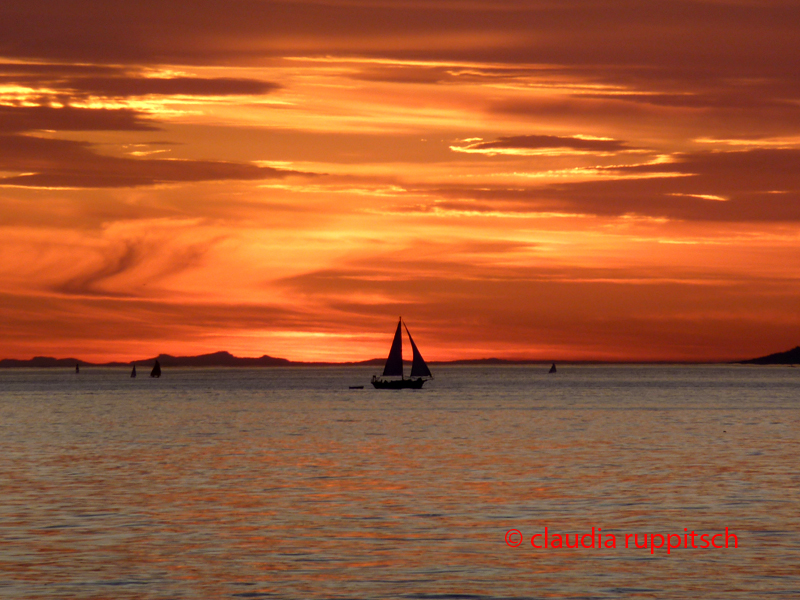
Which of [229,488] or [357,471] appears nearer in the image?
[229,488]

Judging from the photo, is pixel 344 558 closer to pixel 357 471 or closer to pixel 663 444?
pixel 357 471

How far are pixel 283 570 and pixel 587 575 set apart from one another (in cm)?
829

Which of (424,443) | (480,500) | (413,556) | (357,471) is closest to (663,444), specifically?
(424,443)

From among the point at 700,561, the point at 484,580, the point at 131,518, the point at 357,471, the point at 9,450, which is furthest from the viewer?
the point at 9,450

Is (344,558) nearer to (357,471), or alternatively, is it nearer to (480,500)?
(480,500)

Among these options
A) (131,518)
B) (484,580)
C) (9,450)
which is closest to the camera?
(484,580)

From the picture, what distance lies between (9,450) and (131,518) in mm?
39527

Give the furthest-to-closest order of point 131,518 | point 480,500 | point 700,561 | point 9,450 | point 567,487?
point 9,450 → point 567,487 → point 480,500 → point 131,518 → point 700,561

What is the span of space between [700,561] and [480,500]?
1455 cm

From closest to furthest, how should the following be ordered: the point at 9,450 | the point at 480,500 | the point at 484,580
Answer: the point at 484,580, the point at 480,500, the point at 9,450

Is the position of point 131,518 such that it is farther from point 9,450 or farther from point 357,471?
point 9,450

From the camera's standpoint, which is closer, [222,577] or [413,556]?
[222,577]

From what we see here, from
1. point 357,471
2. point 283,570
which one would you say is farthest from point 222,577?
point 357,471

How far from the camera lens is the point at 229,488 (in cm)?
5194
